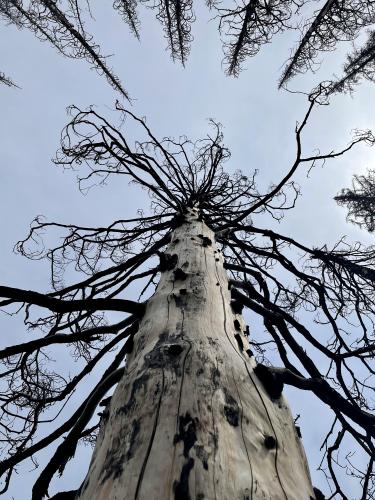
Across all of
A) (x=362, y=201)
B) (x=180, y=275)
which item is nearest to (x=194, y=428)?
(x=180, y=275)

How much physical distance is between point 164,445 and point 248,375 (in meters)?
0.54

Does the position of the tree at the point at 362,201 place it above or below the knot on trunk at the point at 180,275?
above

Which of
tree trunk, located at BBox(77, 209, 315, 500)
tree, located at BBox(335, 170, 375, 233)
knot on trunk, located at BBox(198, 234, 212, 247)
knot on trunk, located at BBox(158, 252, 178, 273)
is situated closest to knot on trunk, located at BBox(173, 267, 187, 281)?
knot on trunk, located at BBox(158, 252, 178, 273)

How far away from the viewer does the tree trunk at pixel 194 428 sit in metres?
1.09

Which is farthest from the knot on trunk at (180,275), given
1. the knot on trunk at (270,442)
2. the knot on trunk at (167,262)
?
the knot on trunk at (270,442)

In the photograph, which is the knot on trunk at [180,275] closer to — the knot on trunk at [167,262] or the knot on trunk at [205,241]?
the knot on trunk at [167,262]

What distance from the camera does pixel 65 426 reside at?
2832 mm

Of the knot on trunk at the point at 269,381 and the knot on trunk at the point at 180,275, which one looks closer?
the knot on trunk at the point at 269,381

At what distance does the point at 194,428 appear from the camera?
1.25 m

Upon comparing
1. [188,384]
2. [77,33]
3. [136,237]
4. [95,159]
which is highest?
[77,33]

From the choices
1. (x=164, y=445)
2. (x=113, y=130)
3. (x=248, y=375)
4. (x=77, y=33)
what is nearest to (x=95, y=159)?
(x=113, y=130)

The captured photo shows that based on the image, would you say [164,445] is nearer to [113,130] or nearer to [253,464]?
[253,464]

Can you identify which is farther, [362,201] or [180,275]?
[362,201]

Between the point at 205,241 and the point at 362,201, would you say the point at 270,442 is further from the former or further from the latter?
the point at 362,201
